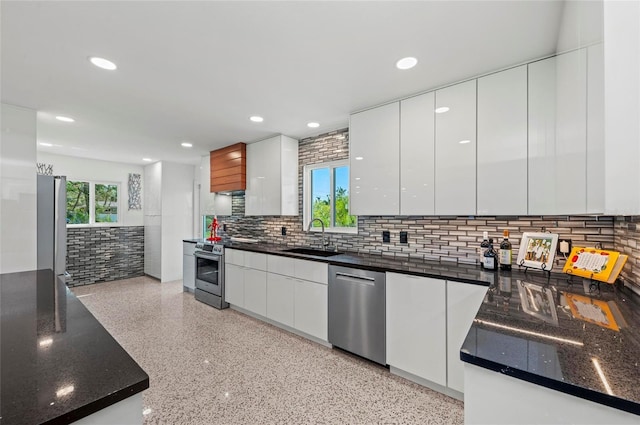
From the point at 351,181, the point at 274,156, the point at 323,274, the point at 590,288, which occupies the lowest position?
the point at 323,274

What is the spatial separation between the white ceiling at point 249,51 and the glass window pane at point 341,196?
74 centimetres

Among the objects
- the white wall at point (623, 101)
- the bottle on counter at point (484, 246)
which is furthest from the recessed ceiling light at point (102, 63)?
the bottle on counter at point (484, 246)

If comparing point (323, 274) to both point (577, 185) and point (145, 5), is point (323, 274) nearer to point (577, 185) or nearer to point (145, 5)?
point (577, 185)

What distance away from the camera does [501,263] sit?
2121 mm

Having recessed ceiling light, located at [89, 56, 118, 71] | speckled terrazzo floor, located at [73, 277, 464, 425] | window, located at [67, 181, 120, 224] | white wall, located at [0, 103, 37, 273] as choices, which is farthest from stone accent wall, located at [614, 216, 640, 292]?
window, located at [67, 181, 120, 224]

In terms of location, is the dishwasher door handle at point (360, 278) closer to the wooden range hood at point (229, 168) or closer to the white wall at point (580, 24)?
the white wall at point (580, 24)

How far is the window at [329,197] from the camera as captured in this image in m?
3.50

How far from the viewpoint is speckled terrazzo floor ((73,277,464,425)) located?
183cm

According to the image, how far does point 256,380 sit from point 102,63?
105 inches

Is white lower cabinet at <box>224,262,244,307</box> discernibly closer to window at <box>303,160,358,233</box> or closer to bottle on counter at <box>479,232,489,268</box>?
window at <box>303,160,358,233</box>

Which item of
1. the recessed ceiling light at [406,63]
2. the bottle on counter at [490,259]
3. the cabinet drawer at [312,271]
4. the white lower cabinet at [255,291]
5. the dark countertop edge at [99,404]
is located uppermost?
the recessed ceiling light at [406,63]

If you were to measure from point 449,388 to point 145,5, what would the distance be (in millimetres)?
3059

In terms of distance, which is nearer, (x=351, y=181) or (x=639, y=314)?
(x=639, y=314)

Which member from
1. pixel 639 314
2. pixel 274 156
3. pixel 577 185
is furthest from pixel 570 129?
pixel 274 156
